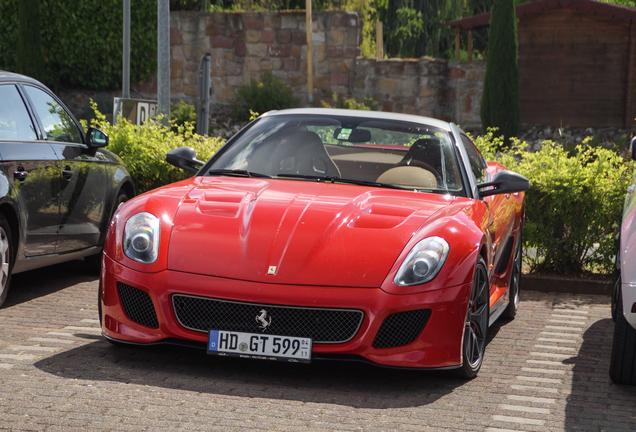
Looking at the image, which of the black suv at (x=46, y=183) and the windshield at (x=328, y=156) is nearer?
the windshield at (x=328, y=156)

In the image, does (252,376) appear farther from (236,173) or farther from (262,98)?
(262,98)

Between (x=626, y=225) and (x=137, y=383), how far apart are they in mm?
2920

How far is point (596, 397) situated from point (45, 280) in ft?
16.1

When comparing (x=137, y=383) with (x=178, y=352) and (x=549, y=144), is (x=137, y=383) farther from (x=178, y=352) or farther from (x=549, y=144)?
(x=549, y=144)

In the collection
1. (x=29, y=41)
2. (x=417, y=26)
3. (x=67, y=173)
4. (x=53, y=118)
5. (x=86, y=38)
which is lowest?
(x=67, y=173)

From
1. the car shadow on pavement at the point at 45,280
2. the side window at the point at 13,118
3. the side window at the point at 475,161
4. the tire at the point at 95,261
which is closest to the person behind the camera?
the side window at the point at 475,161

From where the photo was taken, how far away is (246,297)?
421cm

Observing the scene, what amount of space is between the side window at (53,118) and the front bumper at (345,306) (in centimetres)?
282

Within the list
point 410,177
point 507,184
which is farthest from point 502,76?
point 410,177

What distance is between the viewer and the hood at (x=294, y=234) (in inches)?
169

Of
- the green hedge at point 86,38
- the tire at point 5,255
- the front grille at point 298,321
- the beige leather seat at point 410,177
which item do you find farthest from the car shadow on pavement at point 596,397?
the green hedge at point 86,38

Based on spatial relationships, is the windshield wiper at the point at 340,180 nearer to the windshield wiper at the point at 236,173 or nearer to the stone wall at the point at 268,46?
the windshield wiper at the point at 236,173

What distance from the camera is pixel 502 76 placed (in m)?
23.0

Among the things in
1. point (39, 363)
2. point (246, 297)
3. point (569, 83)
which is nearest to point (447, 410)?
point (246, 297)
